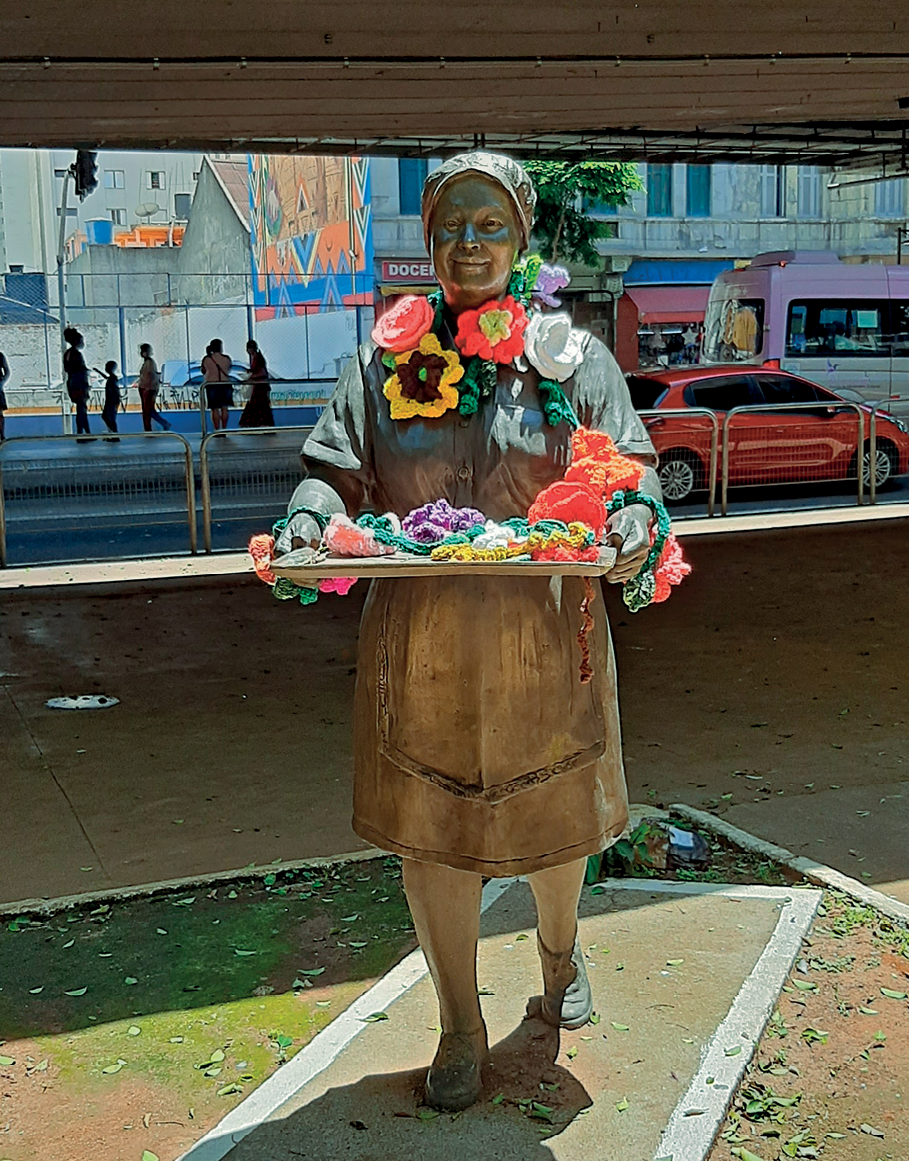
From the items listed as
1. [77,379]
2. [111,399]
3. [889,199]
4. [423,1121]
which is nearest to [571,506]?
[423,1121]

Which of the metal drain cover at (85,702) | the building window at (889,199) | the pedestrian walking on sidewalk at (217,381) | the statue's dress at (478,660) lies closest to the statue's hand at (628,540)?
the statue's dress at (478,660)

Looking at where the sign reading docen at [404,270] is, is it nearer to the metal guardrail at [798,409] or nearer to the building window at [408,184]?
the building window at [408,184]

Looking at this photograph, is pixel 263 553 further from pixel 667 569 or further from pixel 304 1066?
pixel 304 1066

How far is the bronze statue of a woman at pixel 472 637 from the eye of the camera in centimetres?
329

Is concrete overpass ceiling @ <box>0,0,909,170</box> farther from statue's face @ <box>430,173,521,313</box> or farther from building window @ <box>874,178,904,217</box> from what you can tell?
building window @ <box>874,178,904,217</box>

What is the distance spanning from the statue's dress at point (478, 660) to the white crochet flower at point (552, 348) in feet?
0.16

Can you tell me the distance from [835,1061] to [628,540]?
69.7 inches

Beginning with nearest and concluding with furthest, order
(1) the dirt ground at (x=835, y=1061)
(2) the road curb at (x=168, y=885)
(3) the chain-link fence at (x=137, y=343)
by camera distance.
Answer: (1) the dirt ground at (x=835, y=1061)
(2) the road curb at (x=168, y=885)
(3) the chain-link fence at (x=137, y=343)

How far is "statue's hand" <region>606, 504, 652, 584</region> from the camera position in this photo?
3.09 meters

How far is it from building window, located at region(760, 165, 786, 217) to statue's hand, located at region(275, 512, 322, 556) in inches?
1469

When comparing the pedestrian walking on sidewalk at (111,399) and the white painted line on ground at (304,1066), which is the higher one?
the pedestrian walking on sidewalk at (111,399)

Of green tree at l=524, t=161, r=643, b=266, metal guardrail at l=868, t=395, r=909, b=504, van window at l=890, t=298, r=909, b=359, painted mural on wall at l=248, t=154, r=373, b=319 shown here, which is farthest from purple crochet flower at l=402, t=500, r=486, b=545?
green tree at l=524, t=161, r=643, b=266

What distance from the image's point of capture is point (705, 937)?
4.58 m

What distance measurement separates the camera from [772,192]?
38375 millimetres
